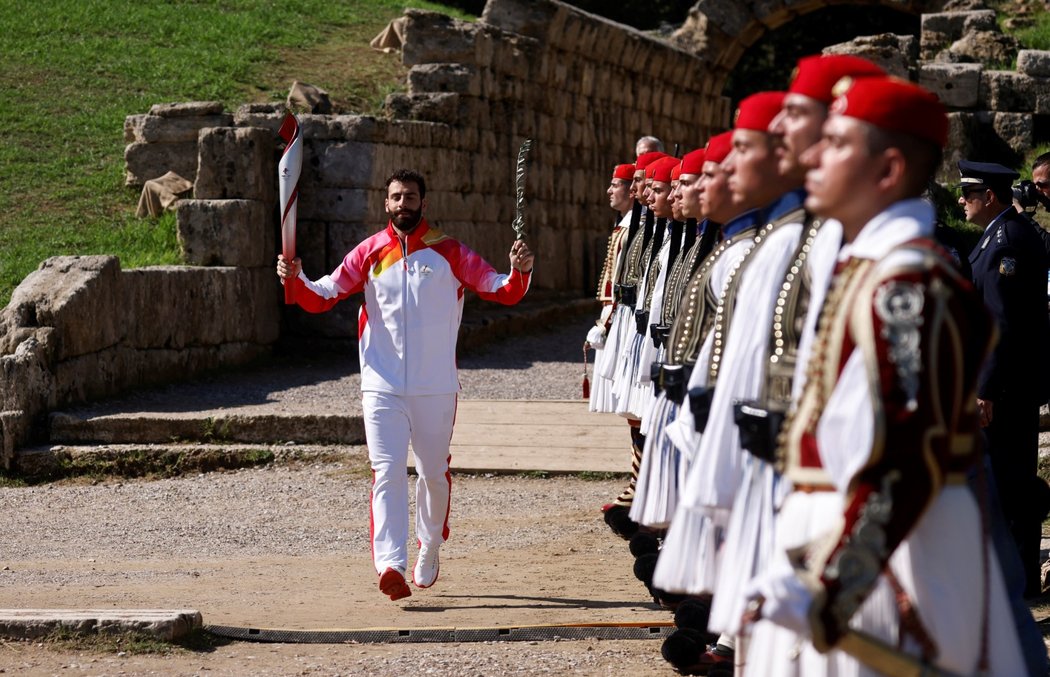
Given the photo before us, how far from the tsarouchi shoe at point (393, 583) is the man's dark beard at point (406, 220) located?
64.6 inches

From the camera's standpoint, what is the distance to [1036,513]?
650 cm

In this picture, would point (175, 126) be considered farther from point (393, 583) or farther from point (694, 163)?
point (694, 163)

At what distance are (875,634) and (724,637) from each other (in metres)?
2.62

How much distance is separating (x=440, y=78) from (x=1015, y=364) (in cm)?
1059

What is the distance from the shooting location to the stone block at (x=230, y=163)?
44.3ft

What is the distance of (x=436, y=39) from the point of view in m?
16.4

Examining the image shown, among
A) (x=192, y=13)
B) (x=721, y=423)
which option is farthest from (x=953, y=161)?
(x=721, y=423)

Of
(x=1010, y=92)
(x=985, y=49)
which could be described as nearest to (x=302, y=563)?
(x=1010, y=92)

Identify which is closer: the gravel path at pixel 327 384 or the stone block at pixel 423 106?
the gravel path at pixel 327 384

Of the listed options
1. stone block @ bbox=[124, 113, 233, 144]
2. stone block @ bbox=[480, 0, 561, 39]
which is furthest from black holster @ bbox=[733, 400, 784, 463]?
stone block @ bbox=[480, 0, 561, 39]

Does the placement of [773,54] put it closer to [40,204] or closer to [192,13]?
[192,13]

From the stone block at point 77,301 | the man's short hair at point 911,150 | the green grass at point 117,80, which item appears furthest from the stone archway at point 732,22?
the man's short hair at point 911,150

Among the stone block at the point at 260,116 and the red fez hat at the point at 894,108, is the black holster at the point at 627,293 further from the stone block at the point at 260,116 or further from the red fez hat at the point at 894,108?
the stone block at the point at 260,116

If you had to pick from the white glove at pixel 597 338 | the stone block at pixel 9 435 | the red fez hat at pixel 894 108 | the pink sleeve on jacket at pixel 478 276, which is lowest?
the stone block at pixel 9 435
